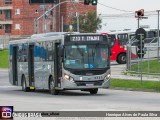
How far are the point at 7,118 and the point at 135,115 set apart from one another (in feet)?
13.3

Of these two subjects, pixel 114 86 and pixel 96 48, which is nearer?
pixel 96 48

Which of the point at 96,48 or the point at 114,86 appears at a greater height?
the point at 96,48

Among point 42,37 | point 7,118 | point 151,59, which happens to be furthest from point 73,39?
point 151,59

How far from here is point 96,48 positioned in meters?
30.2

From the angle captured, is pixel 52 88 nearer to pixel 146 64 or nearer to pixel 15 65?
pixel 15 65

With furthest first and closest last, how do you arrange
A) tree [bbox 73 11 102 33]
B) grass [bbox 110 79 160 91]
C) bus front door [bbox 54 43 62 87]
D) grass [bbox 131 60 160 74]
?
tree [bbox 73 11 102 33], grass [bbox 131 60 160 74], grass [bbox 110 79 160 91], bus front door [bbox 54 43 62 87]

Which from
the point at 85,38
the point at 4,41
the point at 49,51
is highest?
the point at 85,38

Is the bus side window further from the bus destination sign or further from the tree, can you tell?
the tree

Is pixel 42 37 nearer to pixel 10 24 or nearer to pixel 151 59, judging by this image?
pixel 151 59

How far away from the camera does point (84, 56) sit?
98.2 feet

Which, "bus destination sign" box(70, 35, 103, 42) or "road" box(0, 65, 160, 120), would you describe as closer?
"road" box(0, 65, 160, 120)

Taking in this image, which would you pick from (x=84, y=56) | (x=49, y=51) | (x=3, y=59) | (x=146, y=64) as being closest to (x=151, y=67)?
(x=146, y=64)

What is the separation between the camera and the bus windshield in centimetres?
2983

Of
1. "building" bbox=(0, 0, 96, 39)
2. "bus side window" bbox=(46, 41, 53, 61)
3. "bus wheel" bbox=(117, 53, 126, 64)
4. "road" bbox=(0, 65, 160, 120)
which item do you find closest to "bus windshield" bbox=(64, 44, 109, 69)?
"bus side window" bbox=(46, 41, 53, 61)
